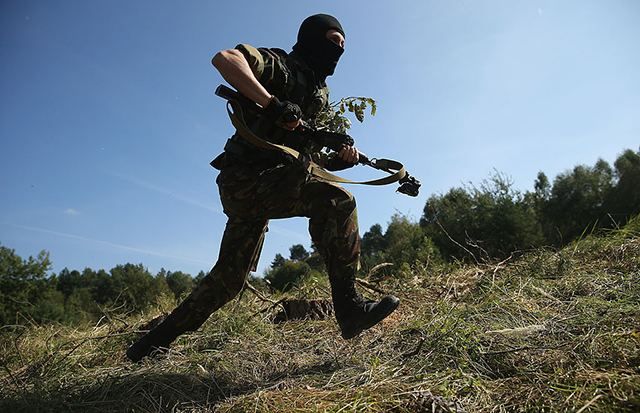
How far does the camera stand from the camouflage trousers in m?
2.58

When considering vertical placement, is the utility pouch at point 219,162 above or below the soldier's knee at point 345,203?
above

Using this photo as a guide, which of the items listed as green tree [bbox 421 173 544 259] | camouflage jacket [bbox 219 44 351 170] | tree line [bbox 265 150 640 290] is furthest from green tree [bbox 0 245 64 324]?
camouflage jacket [bbox 219 44 351 170]

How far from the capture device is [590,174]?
2294 cm

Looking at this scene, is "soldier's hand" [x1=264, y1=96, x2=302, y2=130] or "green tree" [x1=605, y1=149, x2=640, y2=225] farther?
"green tree" [x1=605, y1=149, x2=640, y2=225]

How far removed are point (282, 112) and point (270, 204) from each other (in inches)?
22.2

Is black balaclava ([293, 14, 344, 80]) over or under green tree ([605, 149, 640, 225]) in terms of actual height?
under

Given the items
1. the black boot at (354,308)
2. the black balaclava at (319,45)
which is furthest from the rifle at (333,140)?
the black boot at (354,308)

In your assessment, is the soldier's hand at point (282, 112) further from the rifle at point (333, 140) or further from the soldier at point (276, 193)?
the rifle at point (333, 140)

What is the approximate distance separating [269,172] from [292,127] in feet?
1.07

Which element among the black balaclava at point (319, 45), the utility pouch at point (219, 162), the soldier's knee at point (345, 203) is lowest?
the soldier's knee at point (345, 203)

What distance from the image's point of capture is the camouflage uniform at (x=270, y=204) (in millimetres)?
2586

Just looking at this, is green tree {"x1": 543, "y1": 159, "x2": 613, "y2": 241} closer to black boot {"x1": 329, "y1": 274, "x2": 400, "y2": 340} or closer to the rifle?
the rifle

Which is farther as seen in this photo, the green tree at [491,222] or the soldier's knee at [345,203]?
the green tree at [491,222]

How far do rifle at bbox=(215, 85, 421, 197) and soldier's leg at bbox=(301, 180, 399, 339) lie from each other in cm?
27
